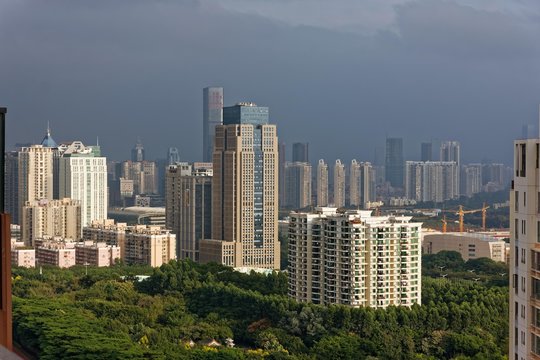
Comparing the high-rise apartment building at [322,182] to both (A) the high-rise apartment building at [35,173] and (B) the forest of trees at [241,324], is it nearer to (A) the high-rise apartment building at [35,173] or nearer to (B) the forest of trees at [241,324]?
(A) the high-rise apartment building at [35,173]

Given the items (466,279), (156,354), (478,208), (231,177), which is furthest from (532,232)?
(478,208)

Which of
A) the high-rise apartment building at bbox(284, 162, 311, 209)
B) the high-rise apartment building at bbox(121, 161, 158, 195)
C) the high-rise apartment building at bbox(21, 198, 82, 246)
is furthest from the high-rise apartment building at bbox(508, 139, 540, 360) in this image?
the high-rise apartment building at bbox(121, 161, 158, 195)

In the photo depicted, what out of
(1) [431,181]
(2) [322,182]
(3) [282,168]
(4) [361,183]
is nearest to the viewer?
(3) [282,168]

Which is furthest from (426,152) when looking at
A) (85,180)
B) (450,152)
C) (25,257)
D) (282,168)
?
(25,257)

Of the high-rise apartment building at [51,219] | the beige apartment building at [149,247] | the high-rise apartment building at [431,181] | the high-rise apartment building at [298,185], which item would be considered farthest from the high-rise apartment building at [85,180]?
the high-rise apartment building at [431,181]

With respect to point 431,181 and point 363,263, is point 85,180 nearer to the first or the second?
point 431,181
